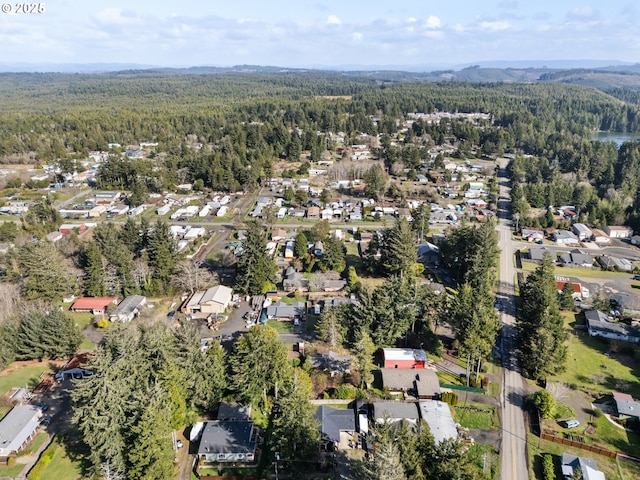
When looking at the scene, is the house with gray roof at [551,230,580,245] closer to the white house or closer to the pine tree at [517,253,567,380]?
the white house

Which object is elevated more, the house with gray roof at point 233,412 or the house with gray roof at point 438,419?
the house with gray roof at point 233,412

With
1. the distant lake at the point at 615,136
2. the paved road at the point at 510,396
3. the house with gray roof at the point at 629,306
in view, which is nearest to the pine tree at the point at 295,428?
the paved road at the point at 510,396

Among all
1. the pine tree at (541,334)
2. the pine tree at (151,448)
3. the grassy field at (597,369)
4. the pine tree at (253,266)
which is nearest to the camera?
the pine tree at (151,448)

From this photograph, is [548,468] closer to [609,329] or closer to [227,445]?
[227,445]

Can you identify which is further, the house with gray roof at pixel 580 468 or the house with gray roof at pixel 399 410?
the house with gray roof at pixel 399 410

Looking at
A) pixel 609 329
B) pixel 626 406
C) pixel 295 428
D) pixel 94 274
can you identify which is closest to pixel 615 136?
pixel 609 329

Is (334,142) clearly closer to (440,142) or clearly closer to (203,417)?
(440,142)

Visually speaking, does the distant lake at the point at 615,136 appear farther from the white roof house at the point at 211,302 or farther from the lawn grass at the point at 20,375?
the lawn grass at the point at 20,375
